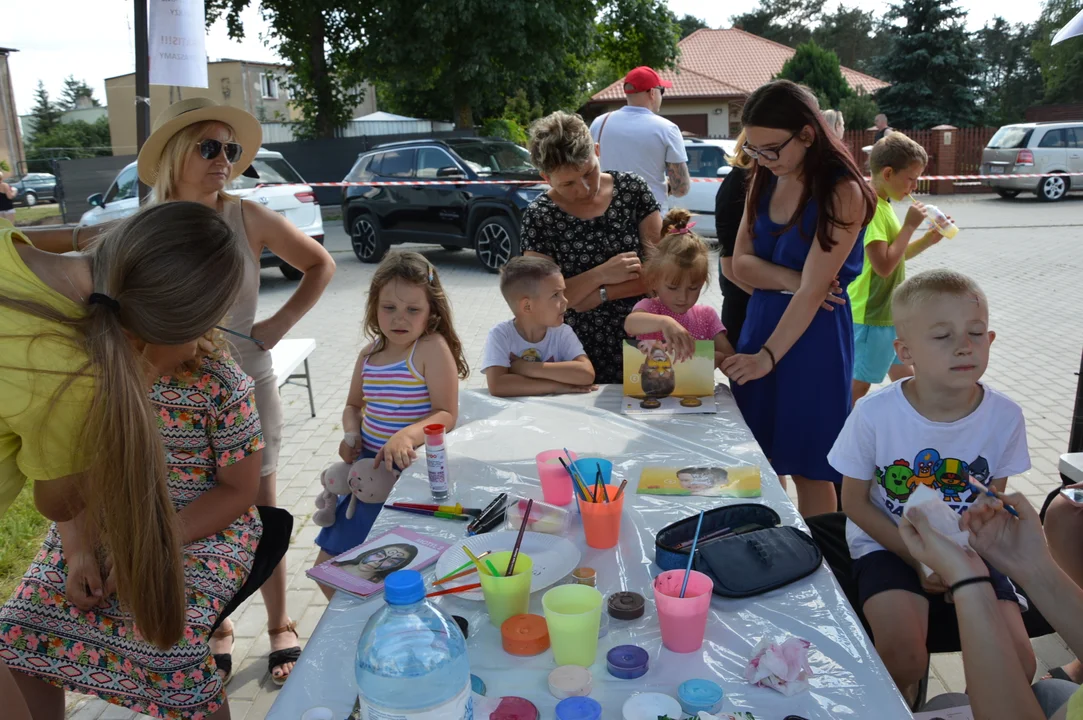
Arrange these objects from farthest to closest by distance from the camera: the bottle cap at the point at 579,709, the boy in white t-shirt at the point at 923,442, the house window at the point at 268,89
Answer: the house window at the point at 268,89 < the boy in white t-shirt at the point at 923,442 < the bottle cap at the point at 579,709

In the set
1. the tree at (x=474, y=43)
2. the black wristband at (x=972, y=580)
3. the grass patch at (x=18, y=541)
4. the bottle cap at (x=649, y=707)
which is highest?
the tree at (x=474, y=43)

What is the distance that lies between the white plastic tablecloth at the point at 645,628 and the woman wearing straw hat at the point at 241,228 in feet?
2.73

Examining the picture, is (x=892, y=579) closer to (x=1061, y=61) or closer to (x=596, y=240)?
(x=596, y=240)

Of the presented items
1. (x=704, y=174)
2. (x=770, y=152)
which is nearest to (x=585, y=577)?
(x=770, y=152)

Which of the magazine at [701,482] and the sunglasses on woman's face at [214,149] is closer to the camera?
the magazine at [701,482]

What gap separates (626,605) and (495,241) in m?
9.07

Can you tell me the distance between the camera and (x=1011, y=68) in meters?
44.5

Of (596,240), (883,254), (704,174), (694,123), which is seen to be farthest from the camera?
(694,123)

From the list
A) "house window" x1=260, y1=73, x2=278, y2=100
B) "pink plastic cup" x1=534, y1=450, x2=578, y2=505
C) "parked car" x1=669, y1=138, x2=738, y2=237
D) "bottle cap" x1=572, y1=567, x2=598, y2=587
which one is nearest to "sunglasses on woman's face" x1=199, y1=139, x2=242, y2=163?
"pink plastic cup" x1=534, y1=450, x2=578, y2=505

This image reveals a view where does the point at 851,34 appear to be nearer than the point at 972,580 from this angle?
No

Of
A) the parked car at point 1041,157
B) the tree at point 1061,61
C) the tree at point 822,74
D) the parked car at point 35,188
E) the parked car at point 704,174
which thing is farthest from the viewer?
the tree at point 1061,61

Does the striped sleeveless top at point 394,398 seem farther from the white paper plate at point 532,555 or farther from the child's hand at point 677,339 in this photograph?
the white paper plate at point 532,555

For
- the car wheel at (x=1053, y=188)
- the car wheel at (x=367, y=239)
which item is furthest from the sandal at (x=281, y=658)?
the car wheel at (x=1053, y=188)

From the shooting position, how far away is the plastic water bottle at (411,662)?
114 centimetres
